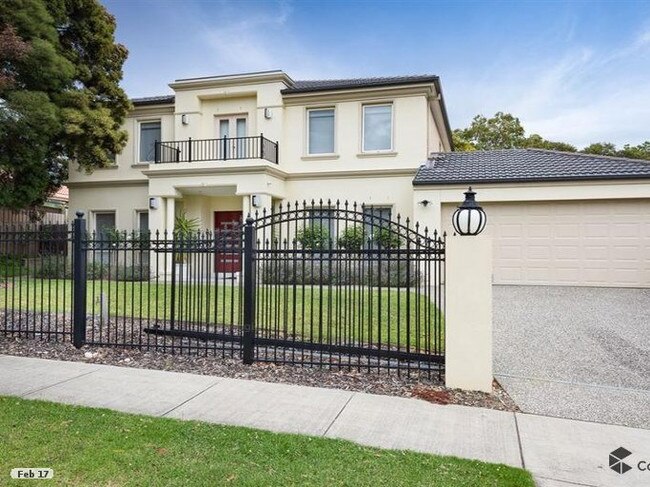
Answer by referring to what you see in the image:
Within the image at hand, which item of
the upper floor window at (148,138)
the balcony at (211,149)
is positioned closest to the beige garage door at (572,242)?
the balcony at (211,149)

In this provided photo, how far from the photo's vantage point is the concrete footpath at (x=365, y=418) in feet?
A: 11.7

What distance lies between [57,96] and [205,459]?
1517 centimetres

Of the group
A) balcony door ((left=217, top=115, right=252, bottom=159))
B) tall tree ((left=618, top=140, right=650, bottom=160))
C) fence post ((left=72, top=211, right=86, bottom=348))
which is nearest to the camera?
fence post ((left=72, top=211, right=86, bottom=348))

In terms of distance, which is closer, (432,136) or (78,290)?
(78,290)

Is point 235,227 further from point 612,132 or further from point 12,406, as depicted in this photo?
point 612,132

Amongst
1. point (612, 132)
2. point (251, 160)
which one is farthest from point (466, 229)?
point (612, 132)

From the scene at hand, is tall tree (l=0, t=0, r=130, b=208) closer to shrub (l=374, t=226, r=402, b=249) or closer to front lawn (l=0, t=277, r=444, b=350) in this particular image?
front lawn (l=0, t=277, r=444, b=350)

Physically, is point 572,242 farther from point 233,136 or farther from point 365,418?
point 233,136

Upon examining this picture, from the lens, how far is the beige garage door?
505 inches

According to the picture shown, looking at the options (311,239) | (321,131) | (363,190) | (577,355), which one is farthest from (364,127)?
(577,355)

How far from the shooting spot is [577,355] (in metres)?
6.61

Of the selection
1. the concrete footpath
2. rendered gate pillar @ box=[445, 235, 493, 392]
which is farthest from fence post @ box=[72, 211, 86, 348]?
rendered gate pillar @ box=[445, 235, 493, 392]

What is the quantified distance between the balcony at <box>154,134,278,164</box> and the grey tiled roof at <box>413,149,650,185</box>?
6196mm

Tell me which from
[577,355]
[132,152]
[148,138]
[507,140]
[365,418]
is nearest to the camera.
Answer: [365,418]
